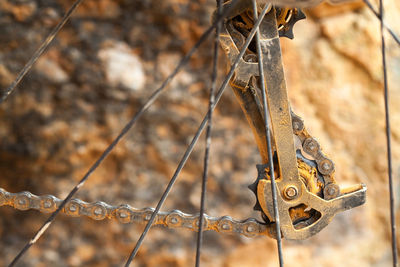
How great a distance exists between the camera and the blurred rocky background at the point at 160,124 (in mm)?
1034

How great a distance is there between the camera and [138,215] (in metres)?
0.60

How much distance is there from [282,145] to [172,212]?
0.15 metres

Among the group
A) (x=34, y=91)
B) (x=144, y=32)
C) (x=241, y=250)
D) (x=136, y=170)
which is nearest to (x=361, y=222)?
(x=241, y=250)

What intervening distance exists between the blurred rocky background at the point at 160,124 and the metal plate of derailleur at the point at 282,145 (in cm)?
51

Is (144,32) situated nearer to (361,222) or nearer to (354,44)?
(354,44)

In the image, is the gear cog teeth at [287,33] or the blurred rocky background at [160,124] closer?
the gear cog teeth at [287,33]

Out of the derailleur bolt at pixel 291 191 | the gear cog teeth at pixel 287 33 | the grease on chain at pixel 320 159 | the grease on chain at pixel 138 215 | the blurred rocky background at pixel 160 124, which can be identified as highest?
the blurred rocky background at pixel 160 124

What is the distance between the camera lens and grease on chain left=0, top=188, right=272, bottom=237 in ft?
1.93

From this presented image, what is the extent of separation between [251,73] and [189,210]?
587 mm

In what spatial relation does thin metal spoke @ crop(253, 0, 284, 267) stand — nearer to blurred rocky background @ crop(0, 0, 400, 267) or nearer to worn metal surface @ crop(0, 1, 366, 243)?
worn metal surface @ crop(0, 1, 366, 243)

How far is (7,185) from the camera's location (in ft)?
3.40

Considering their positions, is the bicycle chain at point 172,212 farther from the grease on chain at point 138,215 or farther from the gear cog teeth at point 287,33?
the gear cog teeth at point 287,33

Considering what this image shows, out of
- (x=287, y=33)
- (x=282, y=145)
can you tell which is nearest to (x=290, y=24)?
(x=287, y=33)

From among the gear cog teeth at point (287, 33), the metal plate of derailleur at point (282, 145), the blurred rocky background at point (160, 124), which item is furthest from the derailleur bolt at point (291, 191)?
the blurred rocky background at point (160, 124)
